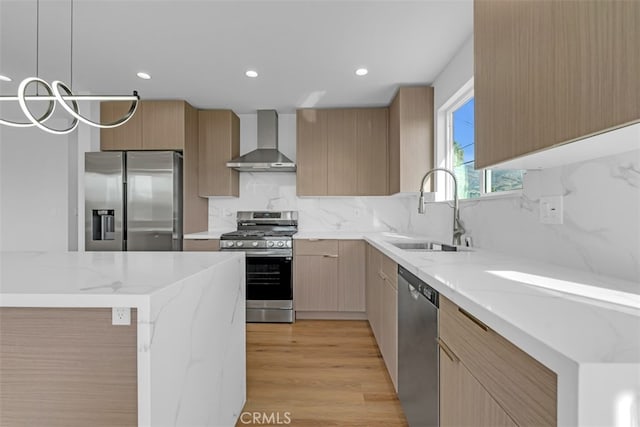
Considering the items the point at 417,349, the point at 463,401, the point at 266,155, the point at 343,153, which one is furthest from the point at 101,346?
the point at 343,153

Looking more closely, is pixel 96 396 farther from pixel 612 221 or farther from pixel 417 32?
pixel 417 32

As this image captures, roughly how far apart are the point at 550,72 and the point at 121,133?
3916 mm

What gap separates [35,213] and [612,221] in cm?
588

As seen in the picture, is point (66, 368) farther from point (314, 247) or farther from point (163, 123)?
point (163, 123)

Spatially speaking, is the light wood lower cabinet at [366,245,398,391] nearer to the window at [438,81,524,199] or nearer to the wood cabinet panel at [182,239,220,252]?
the window at [438,81,524,199]

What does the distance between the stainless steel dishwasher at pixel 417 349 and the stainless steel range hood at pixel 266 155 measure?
2308mm

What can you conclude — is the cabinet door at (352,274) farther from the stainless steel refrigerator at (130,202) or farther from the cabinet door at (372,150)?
the stainless steel refrigerator at (130,202)

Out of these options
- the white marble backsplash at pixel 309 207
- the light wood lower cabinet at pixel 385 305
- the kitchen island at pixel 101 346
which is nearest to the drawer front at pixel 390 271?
the light wood lower cabinet at pixel 385 305

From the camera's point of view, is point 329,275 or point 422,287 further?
point 329,275

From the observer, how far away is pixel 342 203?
409cm

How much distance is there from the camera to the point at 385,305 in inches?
92.0

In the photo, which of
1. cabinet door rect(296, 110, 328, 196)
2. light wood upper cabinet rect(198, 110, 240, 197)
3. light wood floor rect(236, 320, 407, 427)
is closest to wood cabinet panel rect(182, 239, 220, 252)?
light wood upper cabinet rect(198, 110, 240, 197)

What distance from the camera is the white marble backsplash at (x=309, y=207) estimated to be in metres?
4.06

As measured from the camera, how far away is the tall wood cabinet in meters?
3.79
